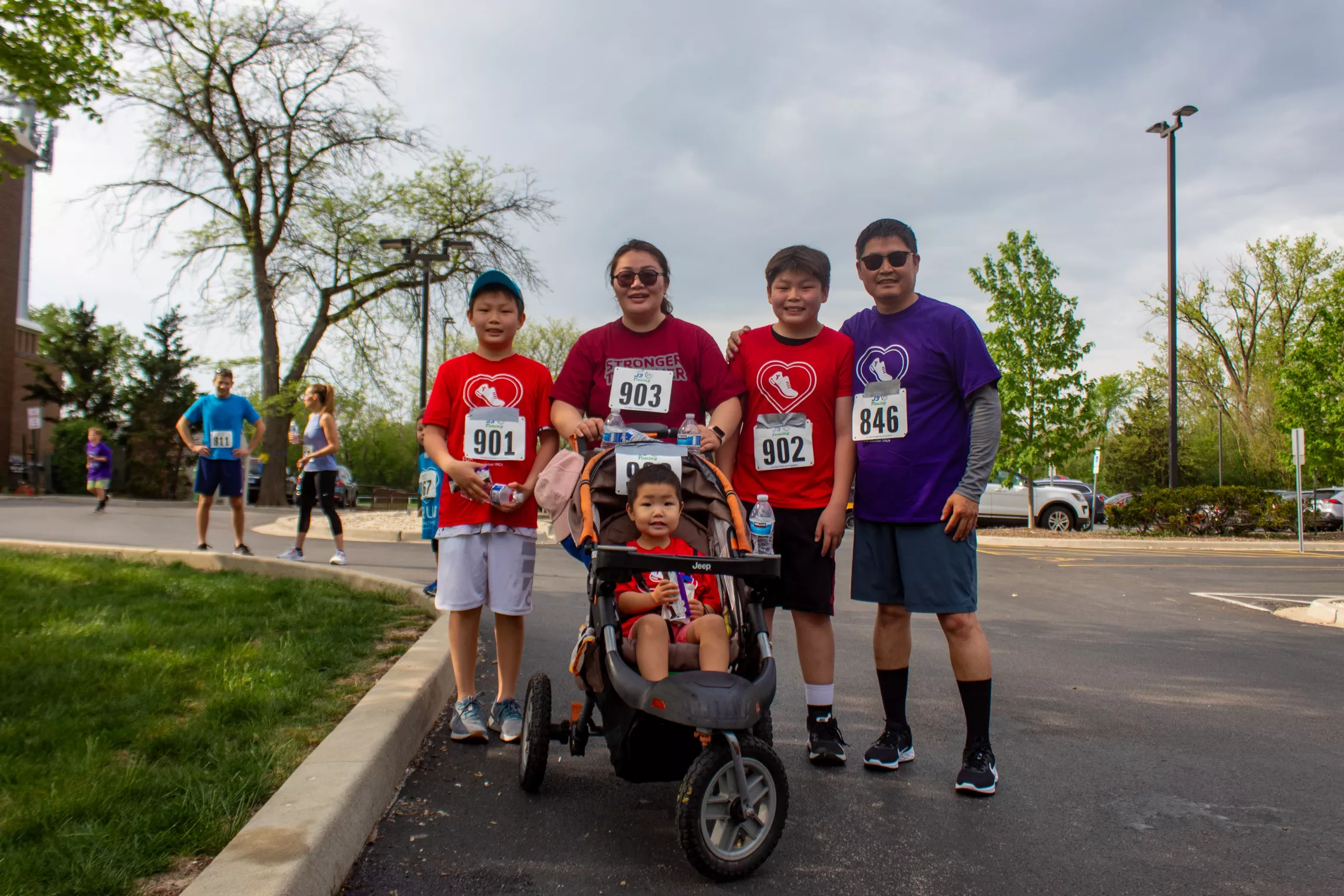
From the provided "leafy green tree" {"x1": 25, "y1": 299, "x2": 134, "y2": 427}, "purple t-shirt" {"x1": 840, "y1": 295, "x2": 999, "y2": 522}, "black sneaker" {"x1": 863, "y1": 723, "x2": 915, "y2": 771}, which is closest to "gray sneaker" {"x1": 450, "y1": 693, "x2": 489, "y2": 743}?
"black sneaker" {"x1": 863, "y1": 723, "x2": 915, "y2": 771}

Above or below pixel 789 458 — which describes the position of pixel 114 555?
below

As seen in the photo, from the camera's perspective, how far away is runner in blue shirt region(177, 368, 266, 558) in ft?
29.7

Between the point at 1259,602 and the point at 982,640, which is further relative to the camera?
the point at 1259,602

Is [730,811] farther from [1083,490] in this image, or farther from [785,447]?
[1083,490]

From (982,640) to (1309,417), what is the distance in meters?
26.8

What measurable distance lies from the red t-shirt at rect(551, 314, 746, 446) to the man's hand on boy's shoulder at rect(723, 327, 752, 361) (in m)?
0.10

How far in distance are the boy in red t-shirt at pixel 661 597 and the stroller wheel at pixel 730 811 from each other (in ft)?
0.95

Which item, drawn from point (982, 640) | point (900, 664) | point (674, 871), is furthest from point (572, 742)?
point (982, 640)

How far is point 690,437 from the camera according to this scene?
3484mm

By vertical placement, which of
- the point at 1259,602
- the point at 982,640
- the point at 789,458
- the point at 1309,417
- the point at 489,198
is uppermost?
the point at 489,198

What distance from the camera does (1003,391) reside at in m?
22.8

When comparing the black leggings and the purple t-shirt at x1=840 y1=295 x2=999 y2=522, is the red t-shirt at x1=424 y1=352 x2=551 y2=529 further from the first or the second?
the black leggings

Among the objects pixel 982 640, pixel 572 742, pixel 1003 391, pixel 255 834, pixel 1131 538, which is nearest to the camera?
pixel 255 834

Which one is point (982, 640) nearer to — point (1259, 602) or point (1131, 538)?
point (1259, 602)
